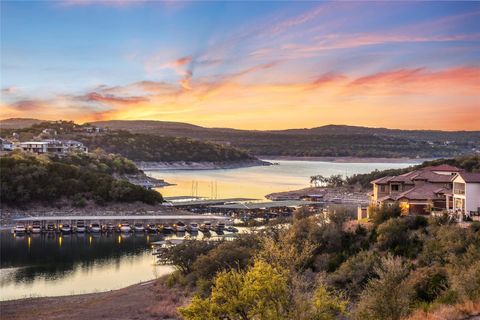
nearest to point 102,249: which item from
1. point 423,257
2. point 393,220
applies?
point 393,220

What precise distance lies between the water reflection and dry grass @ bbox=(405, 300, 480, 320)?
22149mm

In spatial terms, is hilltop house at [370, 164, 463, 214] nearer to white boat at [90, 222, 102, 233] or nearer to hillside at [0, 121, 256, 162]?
white boat at [90, 222, 102, 233]

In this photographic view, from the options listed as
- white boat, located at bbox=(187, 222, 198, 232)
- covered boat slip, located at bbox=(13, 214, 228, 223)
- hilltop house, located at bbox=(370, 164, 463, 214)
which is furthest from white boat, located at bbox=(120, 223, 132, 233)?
hilltop house, located at bbox=(370, 164, 463, 214)

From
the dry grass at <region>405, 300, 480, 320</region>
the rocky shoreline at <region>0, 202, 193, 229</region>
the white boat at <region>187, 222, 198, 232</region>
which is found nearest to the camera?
the dry grass at <region>405, 300, 480, 320</region>

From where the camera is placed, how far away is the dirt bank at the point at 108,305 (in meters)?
24.5

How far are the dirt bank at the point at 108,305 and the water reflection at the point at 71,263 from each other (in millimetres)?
2613

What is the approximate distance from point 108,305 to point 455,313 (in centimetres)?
1723

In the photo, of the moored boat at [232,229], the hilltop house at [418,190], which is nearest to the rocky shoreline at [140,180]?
the moored boat at [232,229]

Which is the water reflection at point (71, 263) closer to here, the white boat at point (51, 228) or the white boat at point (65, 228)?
the white boat at point (65, 228)

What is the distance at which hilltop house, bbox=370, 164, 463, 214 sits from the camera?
31.6 meters

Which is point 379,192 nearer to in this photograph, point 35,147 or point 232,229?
point 232,229

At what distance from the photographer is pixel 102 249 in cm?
4512

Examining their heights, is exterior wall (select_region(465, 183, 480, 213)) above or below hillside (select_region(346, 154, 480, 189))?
below

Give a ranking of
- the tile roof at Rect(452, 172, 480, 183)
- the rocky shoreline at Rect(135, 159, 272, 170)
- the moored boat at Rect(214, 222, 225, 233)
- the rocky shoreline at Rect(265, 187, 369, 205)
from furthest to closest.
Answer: the rocky shoreline at Rect(135, 159, 272, 170)
the rocky shoreline at Rect(265, 187, 369, 205)
the moored boat at Rect(214, 222, 225, 233)
the tile roof at Rect(452, 172, 480, 183)
